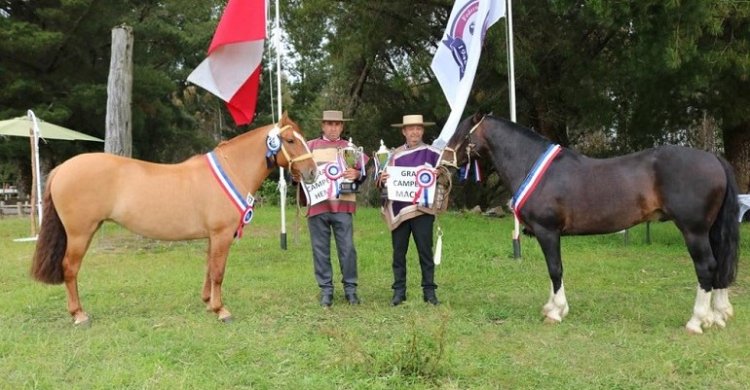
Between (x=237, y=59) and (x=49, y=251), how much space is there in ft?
9.64

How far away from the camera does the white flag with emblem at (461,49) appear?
733 cm

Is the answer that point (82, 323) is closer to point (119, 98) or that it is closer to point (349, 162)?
point (349, 162)

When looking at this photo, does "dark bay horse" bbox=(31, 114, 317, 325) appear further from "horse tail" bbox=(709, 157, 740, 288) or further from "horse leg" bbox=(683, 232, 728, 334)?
"horse tail" bbox=(709, 157, 740, 288)

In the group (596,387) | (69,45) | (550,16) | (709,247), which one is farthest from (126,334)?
(69,45)

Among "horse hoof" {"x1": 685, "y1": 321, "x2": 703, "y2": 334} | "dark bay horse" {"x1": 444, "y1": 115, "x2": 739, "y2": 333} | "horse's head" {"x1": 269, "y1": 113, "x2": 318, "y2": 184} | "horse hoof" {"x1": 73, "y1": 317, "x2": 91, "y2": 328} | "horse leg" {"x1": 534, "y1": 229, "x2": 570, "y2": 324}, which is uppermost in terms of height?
"horse's head" {"x1": 269, "y1": 113, "x2": 318, "y2": 184}

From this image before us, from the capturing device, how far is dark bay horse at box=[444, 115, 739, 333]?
5078 millimetres

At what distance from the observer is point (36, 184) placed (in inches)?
431

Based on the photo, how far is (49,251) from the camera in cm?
533

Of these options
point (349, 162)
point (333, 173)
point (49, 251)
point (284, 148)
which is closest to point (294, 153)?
point (284, 148)

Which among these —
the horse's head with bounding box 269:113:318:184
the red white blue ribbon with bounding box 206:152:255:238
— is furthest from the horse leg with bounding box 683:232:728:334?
the red white blue ribbon with bounding box 206:152:255:238

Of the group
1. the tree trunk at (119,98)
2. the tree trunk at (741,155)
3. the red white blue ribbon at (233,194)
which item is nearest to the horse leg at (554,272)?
the red white blue ribbon at (233,194)

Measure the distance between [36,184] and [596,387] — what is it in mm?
10516

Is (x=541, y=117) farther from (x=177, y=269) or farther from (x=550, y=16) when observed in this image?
(x=177, y=269)

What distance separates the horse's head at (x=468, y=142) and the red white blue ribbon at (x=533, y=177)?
59 centimetres
